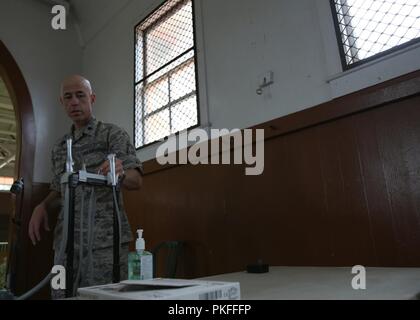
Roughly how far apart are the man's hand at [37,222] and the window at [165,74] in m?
1.05

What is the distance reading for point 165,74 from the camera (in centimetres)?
237

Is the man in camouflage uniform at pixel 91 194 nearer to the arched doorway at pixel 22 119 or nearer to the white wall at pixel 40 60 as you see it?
the arched doorway at pixel 22 119

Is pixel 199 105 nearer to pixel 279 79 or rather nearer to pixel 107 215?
pixel 279 79

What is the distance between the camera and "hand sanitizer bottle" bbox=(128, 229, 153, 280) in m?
0.94

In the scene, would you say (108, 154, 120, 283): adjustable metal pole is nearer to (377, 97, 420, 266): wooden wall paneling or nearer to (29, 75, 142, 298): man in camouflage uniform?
(29, 75, 142, 298): man in camouflage uniform

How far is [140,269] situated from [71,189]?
1.16 ft

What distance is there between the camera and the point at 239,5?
1831mm

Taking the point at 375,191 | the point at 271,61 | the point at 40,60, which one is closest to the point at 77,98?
the point at 271,61

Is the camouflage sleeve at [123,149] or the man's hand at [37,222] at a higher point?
the camouflage sleeve at [123,149]

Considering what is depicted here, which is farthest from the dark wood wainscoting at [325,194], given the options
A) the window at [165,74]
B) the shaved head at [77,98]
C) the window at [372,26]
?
the shaved head at [77,98]

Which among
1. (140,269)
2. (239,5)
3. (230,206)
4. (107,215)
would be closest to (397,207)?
(230,206)

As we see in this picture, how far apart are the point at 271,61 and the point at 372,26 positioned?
467 mm

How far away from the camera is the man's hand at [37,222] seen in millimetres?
1109

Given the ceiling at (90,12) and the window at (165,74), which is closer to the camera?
the window at (165,74)
